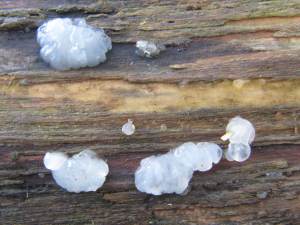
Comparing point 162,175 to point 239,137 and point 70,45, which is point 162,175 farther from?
point 70,45

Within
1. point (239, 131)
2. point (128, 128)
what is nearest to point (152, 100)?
point (128, 128)

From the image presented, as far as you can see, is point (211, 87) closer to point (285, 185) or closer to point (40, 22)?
point (285, 185)

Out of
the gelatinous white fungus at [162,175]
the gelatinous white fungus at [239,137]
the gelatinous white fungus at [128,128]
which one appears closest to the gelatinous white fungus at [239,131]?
the gelatinous white fungus at [239,137]

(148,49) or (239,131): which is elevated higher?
(148,49)

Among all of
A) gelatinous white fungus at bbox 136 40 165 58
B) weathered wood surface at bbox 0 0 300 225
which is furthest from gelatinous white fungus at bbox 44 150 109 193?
gelatinous white fungus at bbox 136 40 165 58

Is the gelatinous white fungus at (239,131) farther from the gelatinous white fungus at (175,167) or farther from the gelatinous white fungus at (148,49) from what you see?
the gelatinous white fungus at (148,49)

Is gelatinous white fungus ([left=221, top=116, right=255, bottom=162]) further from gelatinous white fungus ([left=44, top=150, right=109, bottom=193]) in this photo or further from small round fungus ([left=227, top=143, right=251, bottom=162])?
gelatinous white fungus ([left=44, top=150, right=109, bottom=193])
